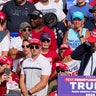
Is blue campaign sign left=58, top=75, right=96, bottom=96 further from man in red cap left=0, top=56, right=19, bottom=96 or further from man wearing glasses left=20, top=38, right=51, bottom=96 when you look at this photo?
man wearing glasses left=20, top=38, right=51, bottom=96

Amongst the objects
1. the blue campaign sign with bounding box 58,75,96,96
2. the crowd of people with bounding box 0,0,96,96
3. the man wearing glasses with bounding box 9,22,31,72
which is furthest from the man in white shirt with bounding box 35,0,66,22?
the blue campaign sign with bounding box 58,75,96,96

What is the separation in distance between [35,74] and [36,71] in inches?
2.5

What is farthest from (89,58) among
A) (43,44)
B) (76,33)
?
(76,33)

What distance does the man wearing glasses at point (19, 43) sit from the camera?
422 inches

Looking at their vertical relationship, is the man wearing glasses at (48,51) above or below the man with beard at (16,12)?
below

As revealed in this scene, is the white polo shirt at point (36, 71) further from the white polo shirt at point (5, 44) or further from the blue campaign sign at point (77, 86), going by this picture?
the blue campaign sign at point (77, 86)

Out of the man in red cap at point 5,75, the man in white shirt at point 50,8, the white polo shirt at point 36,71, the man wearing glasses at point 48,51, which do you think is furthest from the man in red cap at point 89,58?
the man in white shirt at point 50,8

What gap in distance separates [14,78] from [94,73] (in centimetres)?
181

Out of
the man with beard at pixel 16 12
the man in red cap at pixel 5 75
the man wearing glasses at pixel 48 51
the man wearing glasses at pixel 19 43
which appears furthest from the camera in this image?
the man with beard at pixel 16 12

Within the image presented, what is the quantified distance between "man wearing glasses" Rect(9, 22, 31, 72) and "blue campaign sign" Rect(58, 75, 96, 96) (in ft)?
12.5

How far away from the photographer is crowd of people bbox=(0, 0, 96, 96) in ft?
29.0

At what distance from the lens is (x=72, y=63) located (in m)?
10.1

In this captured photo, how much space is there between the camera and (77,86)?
272 inches

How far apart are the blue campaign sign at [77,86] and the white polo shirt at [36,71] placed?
7.89 ft
